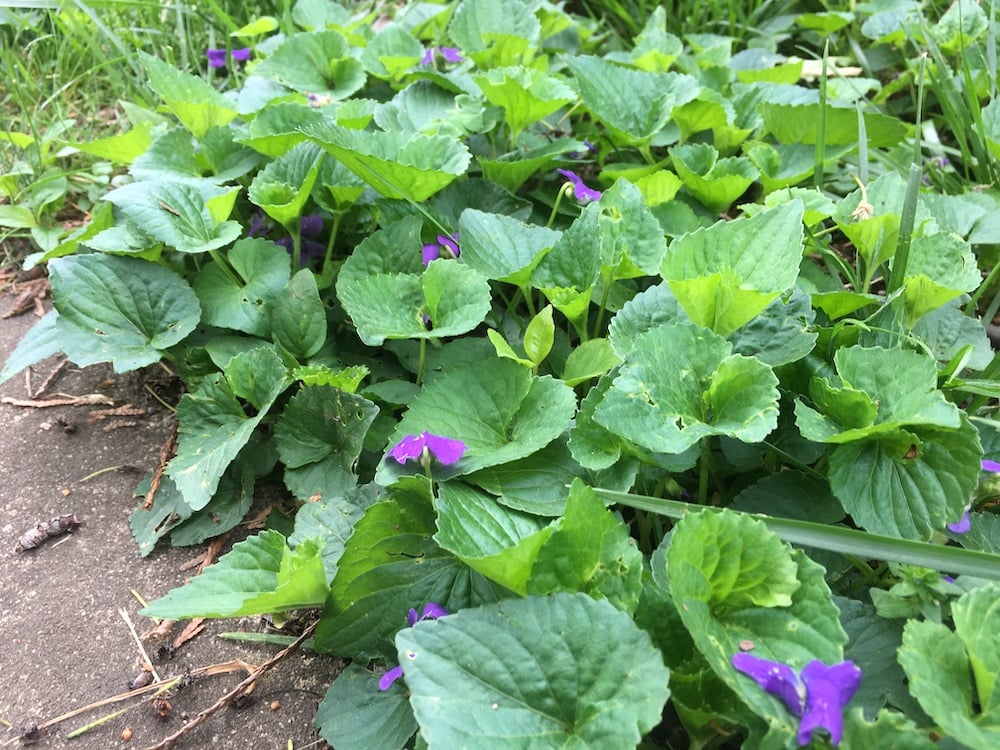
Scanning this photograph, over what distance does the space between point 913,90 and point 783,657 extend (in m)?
2.28

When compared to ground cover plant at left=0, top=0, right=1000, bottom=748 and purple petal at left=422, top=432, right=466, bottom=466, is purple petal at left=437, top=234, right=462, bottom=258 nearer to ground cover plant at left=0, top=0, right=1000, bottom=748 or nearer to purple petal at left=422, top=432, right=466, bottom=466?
ground cover plant at left=0, top=0, right=1000, bottom=748

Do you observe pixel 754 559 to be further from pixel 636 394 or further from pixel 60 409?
pixel 60 409

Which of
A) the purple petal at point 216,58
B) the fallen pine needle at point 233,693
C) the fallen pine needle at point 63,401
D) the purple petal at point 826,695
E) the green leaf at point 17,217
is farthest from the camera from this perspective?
the purple petal at point 216,58

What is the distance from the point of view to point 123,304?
1.85 meters

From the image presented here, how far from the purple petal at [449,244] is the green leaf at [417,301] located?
8.4 inches

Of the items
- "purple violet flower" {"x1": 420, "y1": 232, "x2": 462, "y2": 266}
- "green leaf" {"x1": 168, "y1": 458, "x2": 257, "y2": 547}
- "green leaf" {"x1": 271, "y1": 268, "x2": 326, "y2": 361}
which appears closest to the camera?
"green leaf" {"x1": 168, "y1": 458, "x2": 257, "y2": 547}

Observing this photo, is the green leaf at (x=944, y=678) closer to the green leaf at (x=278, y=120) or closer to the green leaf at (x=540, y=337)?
the green leaf at (x=540, y=337)

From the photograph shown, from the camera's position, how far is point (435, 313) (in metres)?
1.64

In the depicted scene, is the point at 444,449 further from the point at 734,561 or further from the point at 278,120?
the point at 278,120

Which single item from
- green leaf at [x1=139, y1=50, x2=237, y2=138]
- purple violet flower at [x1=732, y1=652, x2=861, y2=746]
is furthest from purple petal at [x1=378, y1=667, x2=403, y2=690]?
green leaf at [x1=139, y1=50, x2=237, y2=138]

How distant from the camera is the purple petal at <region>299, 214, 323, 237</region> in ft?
6.78

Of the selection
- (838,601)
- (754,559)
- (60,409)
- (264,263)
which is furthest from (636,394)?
(60,409)

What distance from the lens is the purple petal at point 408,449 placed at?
1361 millimetres

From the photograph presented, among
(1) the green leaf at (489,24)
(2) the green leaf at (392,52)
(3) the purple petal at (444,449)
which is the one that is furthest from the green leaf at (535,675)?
(1) the green leaf at (489,24)
